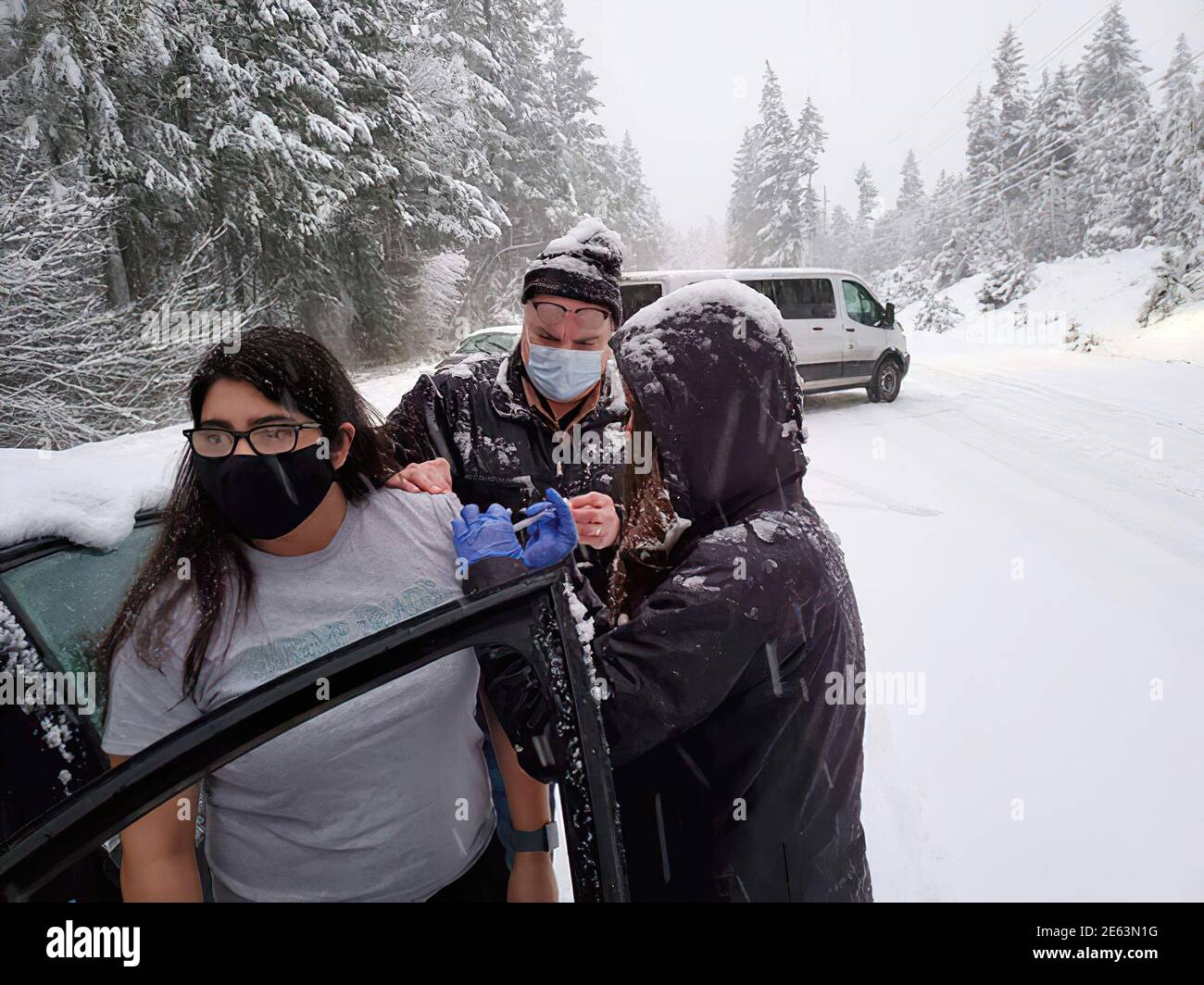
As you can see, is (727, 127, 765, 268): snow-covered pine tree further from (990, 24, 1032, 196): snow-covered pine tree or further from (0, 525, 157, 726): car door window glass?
(0, 525, 157, 726): car door window glass

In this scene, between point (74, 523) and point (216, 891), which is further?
point (74, 523)

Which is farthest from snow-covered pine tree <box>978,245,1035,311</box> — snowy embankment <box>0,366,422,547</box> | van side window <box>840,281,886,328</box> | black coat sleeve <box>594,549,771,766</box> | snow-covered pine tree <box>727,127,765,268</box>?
snowy embankment <box>0,366,422,547</box>

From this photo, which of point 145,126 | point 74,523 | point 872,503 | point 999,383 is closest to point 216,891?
point 74,523

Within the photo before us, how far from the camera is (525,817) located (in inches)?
51.9

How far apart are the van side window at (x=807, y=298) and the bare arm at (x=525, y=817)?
939 centimetres

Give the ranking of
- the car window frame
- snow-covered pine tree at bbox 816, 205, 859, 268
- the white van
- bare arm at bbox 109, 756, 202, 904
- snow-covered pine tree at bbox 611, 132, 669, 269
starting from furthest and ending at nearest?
snow-covered pine tree at bbox 816, 205, 859, 268 → snow-covered pine tree at bbox 611, 132, 669, 269 → the car window frame → the white van → bare arm at bbox 109, 756, 202, 904

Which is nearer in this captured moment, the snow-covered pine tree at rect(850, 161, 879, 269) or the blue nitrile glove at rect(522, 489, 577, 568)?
the blue nitrile glove at rect(522, 489, 577, 568)

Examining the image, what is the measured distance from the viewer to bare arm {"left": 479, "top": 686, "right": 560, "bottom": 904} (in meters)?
1.32

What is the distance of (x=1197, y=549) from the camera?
14.8 feet

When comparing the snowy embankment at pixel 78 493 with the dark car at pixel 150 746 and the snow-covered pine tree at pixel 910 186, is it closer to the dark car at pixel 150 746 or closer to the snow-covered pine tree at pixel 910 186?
the dark car at pixel 150 746

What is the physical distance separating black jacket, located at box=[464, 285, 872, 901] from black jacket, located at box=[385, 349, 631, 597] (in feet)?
3.17

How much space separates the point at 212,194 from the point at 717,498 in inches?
433

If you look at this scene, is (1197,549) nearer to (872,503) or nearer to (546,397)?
(872,503)

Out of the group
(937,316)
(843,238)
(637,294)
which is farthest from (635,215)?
(843,238)
